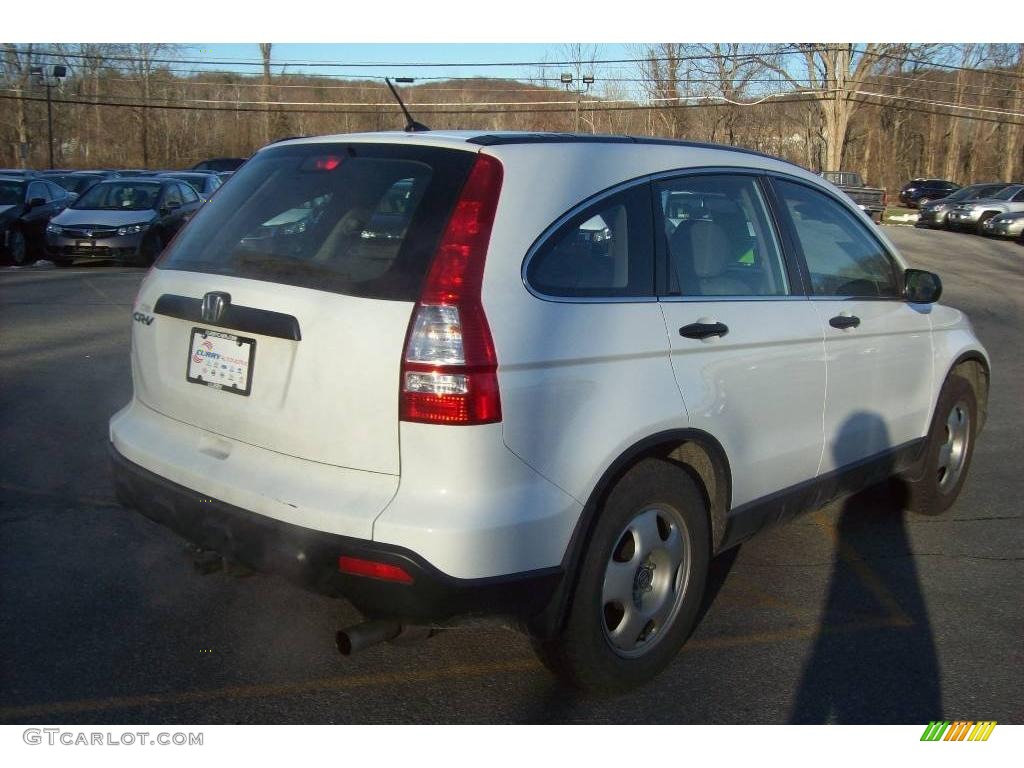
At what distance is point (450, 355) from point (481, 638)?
1482 millimetres

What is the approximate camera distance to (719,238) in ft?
12.3

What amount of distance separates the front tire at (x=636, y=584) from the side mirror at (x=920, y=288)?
1.81 m

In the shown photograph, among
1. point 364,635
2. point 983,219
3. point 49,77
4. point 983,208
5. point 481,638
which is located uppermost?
point 49,77

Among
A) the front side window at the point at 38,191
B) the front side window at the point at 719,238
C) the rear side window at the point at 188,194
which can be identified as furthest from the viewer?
the front side window at the point at 38,191

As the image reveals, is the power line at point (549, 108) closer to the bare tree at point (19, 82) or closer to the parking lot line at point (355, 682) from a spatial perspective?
the bare tree at point (19, 82)

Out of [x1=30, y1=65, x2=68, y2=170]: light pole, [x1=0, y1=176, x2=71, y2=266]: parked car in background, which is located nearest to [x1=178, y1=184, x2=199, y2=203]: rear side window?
[x1=0, y1=176, x2=71, y2=266]: parked car in background

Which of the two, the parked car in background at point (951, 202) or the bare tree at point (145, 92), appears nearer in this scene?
the parked car in background at point (951, 202)

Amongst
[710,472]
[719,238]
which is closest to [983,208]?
[719,238]

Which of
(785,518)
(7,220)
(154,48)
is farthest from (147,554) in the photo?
(154,48)

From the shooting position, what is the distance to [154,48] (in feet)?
168

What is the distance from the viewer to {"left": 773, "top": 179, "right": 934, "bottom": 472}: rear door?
4051 mm

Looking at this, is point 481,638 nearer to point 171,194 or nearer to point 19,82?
point 171,194

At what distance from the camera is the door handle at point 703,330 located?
3273 millimetres

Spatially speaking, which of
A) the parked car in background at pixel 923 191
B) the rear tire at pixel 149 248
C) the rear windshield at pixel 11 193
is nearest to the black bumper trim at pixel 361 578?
the rear tire at pixel 149 248
